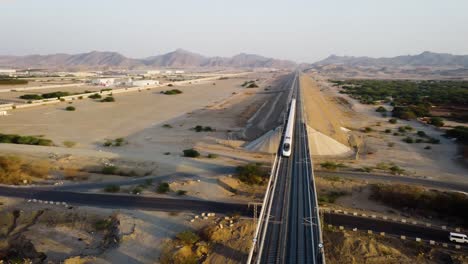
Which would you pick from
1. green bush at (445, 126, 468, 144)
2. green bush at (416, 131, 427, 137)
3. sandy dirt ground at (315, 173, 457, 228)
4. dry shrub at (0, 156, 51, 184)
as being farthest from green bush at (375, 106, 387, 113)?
dry shrub at (0, 156, 51, 184)

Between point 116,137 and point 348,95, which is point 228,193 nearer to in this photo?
point 116,137

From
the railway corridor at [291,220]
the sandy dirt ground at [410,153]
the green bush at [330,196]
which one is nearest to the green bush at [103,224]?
the railway corridor at [291,220]

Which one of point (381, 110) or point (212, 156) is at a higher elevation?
point (212, 156)

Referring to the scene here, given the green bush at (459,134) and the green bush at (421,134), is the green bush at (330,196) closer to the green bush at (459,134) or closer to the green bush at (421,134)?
the green bush at (459,134)

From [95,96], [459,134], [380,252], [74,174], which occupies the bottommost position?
[74,174]

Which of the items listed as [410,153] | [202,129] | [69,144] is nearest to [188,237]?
[69,144]

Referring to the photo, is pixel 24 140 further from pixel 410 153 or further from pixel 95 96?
pixel 95 96
